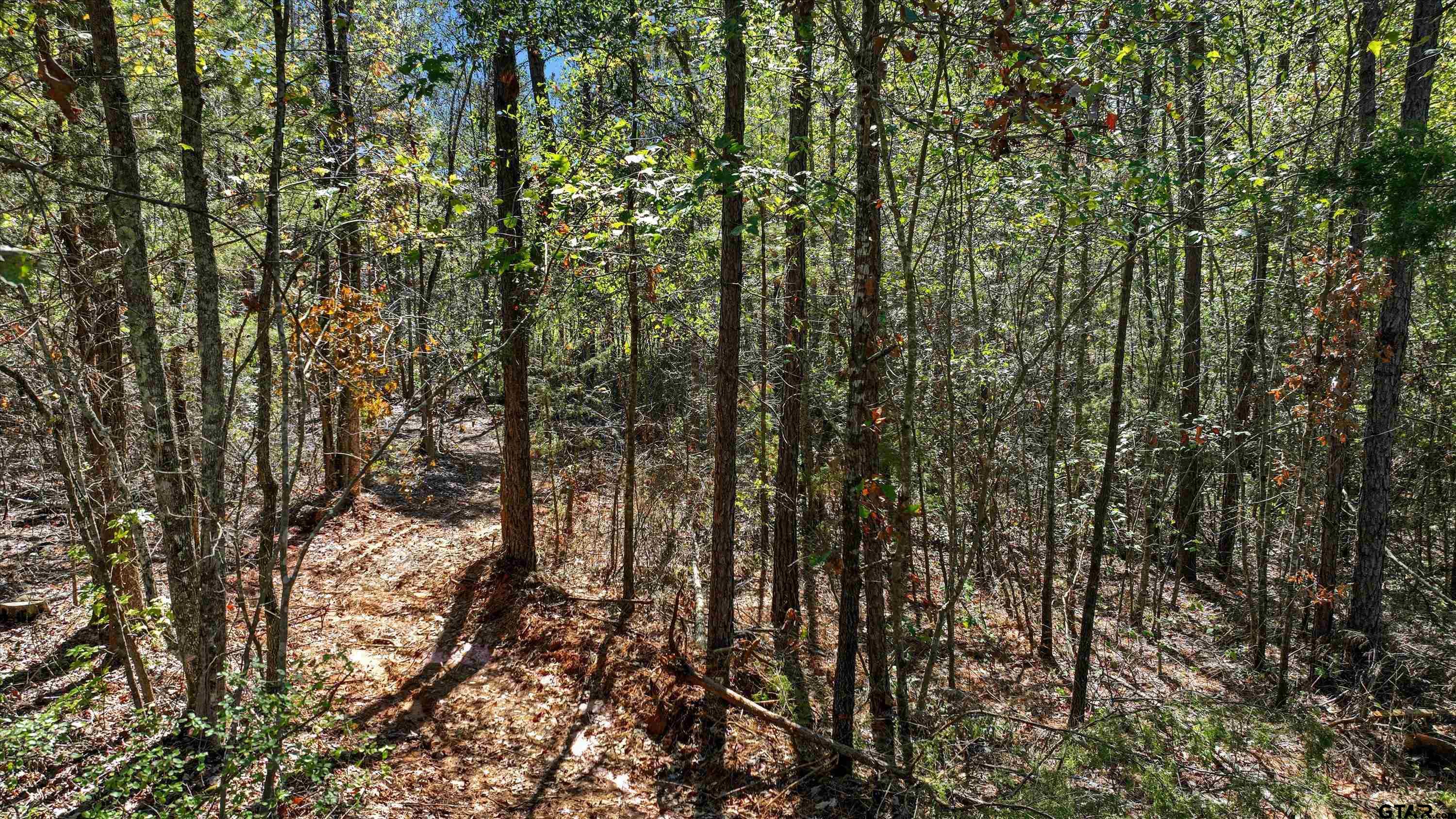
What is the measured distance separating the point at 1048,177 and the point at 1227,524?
34.7 ft

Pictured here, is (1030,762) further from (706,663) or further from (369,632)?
(369,632)

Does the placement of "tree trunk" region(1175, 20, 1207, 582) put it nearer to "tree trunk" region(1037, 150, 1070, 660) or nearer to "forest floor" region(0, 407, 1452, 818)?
"forest floor" region(0, 407, 1452, 818)

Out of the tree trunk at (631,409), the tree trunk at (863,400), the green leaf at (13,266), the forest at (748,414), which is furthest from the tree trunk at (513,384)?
the green leaf at (13,266)

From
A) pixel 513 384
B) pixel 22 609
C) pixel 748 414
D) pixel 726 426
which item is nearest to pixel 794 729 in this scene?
pixel 726 426

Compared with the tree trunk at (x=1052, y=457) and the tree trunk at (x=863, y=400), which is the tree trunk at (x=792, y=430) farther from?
the tree trunk at (x=1052, y=457)

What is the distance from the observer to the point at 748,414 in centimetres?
1080

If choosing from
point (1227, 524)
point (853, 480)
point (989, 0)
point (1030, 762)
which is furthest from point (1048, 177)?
point (1227, 524)

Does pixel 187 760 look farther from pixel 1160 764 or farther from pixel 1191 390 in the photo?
pixel 1191 390

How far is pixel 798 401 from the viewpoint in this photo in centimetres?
870

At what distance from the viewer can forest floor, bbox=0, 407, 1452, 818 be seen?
18.1ft

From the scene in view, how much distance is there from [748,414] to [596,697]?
15.8 ft

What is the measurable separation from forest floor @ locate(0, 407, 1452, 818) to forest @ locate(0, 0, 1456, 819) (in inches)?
2.5

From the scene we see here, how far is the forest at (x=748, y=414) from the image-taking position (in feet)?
16.4

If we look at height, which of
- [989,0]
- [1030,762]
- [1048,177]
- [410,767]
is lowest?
[410,767]
